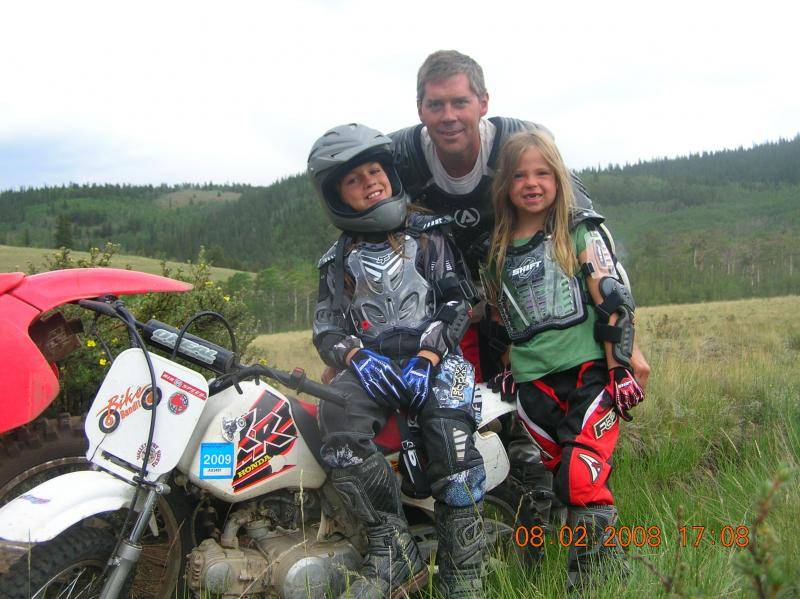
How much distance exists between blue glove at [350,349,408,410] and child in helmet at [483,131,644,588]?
75 centimetres

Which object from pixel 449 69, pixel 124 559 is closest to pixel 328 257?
pixel 449 69

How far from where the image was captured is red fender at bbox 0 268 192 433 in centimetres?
231

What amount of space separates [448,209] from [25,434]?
2.43 meters

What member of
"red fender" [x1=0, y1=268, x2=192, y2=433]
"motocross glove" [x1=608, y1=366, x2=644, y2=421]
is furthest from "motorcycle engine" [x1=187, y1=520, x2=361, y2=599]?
"motocross glove" [x1=608, y1=366, x2=644, y2=421]

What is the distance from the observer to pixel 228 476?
260 centimetres

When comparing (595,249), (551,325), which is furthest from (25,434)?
(595,249)

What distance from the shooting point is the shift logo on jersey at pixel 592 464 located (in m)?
2.92

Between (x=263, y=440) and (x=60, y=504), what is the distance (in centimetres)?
75

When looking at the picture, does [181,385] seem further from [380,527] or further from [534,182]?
[534,182]

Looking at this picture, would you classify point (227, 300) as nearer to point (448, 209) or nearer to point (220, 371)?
point (448, 209)

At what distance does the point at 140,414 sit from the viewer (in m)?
2.50

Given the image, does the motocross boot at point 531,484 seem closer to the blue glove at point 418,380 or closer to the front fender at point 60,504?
the blue glove at point 418,380

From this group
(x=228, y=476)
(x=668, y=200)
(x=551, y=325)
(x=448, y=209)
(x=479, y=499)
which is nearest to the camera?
(x=228, y=476)

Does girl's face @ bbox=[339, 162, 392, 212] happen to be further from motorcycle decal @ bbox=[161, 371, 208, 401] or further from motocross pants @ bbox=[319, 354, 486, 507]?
motorcycle decal @ bbox=[161, 371, 208, 401]
